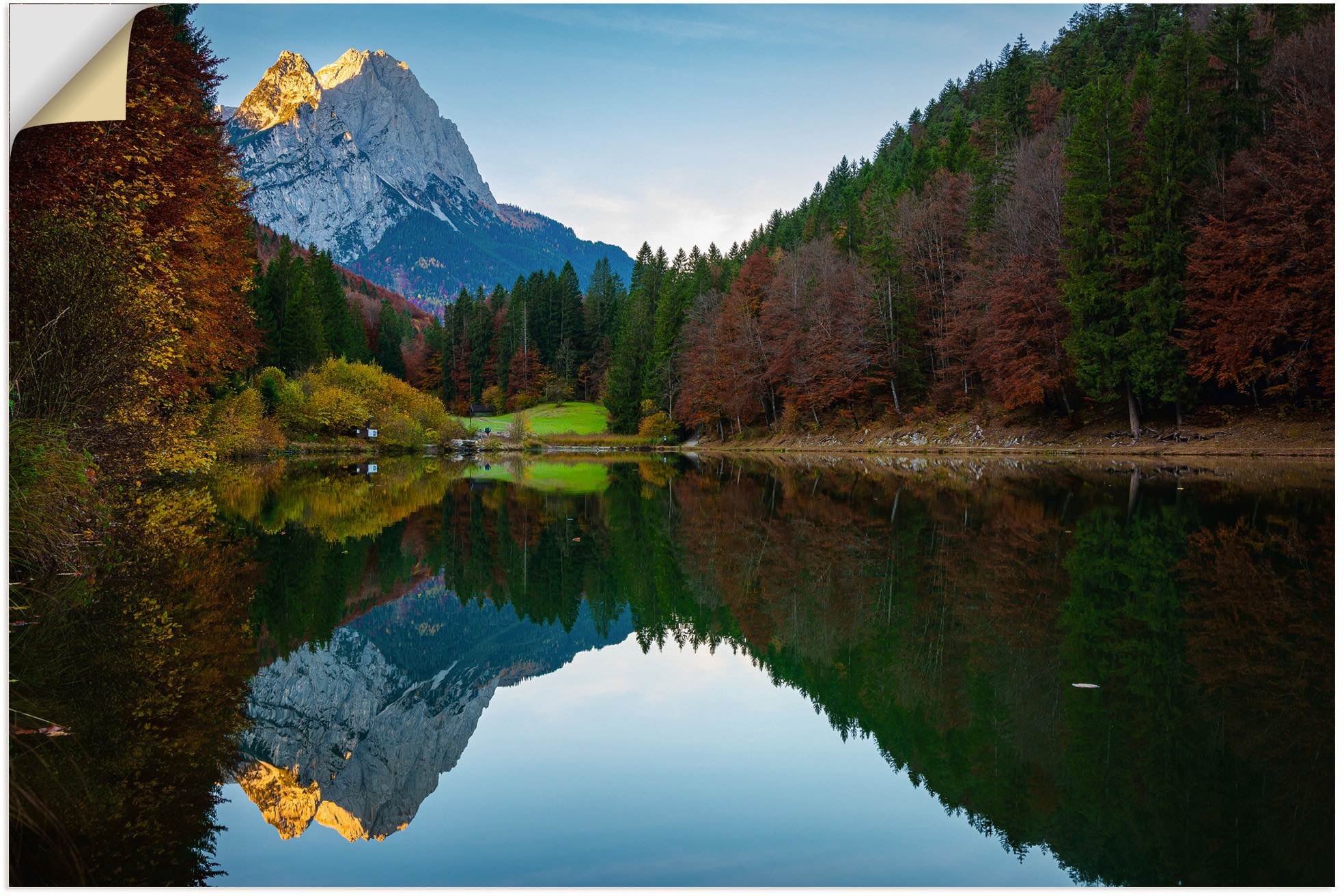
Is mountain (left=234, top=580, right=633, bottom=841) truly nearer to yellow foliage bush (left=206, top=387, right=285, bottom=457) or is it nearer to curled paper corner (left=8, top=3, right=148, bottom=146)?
curled paper corner (left=8, top=3, right=148, bottom=146)

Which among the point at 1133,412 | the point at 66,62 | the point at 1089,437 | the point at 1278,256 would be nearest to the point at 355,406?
the point at 1089,437

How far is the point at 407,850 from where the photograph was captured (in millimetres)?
2672

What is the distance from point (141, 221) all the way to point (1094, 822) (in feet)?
40.5

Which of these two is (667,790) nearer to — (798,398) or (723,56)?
(723,56)

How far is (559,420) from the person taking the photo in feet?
220

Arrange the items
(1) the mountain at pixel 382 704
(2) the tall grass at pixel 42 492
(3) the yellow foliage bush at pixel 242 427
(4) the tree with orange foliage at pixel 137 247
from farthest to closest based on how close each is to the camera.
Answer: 1. (3) the yellow foliage bush at pixel 242 427
2. (4) the tree with orange foliage at pixel 137 247
3. (2) the tall grass at pixel 42 492
4. (1) the mountain at pixel 382 704

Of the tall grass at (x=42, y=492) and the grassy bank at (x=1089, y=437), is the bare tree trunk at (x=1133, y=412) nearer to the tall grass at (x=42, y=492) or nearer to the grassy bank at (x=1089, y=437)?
A: the grassy bank at (x=1089, y=437)

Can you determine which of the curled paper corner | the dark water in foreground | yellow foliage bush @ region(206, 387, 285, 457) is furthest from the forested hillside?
yellow foliage bush @ region(206, 387, 285, 457)

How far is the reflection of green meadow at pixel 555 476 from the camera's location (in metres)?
20.4

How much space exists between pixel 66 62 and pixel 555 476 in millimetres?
22717

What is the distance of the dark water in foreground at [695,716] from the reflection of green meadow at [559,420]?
54.8 meters

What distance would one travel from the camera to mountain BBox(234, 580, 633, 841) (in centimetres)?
309

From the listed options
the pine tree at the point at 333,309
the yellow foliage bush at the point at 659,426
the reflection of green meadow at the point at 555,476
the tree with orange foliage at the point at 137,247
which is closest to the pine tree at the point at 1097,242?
the reflection of green meadow at the point at 555,476

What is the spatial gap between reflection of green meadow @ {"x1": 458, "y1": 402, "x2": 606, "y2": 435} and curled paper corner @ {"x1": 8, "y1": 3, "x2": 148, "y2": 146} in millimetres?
57073
